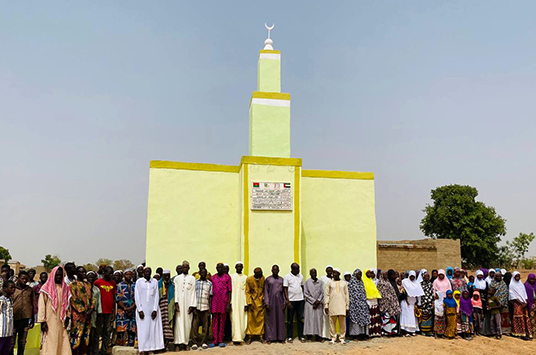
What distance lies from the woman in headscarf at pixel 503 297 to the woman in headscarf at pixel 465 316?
67cm

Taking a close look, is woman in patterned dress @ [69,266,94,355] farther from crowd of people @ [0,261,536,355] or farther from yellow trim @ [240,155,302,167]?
yellow trim @ [240,155,302,167]

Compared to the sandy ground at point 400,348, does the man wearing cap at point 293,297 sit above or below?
above

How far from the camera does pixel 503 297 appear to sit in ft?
28.0

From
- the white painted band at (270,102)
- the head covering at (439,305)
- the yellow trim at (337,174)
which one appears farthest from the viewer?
the white painted band at (270,102)

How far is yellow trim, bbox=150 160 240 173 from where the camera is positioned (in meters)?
9.05

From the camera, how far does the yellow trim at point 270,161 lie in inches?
350

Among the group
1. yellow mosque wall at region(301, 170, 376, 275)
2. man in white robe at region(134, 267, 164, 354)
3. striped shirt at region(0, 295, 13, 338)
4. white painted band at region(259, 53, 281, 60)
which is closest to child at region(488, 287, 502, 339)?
yellow mosque wall at region(301, 170, 376, 275)

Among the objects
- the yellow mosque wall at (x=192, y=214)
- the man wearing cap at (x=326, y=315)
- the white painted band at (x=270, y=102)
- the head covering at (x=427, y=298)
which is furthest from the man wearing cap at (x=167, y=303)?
the head covering at (x=427, y=298)

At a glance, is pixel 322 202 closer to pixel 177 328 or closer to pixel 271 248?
pixel 271 248

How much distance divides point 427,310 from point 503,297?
1568 millimetres

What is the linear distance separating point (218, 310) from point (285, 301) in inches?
46.6

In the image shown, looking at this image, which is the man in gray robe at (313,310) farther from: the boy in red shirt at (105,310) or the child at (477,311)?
the boy in red shirt at (105,310)

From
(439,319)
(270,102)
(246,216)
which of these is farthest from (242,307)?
(270,102)

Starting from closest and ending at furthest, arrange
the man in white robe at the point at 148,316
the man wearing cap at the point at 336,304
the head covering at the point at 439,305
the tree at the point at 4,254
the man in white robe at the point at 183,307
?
the man in white robe at the point at 148,316
the man in white robe at the point at 183,307
the man wearing cap at the point at 336,304
the head covering at the point at 439,305
the tree at the point at 4,254
